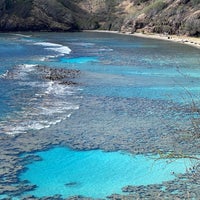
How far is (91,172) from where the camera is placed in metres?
20.2

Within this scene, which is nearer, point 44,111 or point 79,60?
point 44,111

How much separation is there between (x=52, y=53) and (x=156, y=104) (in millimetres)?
42400

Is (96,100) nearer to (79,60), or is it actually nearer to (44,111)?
(44,111)

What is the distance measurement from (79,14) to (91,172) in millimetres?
141329

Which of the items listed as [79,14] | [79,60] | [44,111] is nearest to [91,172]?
[44,111]

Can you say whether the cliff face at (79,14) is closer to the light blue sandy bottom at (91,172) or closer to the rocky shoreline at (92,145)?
the rocky shoreline at (92,145)

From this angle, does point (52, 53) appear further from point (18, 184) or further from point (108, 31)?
point (108, 31)

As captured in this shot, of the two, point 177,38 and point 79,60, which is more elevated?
point 177,38

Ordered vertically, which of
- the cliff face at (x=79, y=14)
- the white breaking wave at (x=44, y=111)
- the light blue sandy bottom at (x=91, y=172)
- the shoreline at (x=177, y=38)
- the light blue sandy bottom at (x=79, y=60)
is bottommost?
the light blue sandy bottom at (x=79, y=60)

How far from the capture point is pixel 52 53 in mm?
74188

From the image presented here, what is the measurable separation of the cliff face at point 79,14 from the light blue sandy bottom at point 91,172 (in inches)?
4372

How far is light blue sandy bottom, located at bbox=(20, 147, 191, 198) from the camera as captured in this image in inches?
719

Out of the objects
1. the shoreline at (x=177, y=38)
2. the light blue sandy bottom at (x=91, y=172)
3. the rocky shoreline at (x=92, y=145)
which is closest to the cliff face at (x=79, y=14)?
the shoreline at (x=177, y=38)

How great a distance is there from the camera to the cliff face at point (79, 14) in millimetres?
135000
